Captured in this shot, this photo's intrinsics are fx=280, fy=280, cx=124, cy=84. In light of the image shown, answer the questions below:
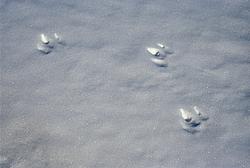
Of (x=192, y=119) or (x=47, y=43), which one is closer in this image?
(x=192, y=119)

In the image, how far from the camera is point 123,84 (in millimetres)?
2506

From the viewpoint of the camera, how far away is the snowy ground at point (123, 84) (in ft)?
6.95

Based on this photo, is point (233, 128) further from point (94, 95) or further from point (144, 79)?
point (94, 95)

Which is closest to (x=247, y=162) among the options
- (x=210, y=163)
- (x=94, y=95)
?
(x=210, y=163)

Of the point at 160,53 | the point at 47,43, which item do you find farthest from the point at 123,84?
the point at 47,43

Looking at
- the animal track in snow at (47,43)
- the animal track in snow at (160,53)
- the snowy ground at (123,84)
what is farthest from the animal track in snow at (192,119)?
the animal track in snow at (47,43)

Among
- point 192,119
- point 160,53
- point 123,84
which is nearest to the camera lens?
point 192,119

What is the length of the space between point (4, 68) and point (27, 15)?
709mm

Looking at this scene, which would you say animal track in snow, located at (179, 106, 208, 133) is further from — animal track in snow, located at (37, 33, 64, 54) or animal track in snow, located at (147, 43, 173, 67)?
animal track in snow, located at (37, 33, 64, 54)

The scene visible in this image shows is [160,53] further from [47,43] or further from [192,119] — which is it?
[47,43]

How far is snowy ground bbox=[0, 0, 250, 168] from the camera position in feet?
6.95

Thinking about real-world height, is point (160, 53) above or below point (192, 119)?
above

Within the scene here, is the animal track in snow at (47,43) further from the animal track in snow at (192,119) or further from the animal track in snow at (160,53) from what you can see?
the animal track in snow at (192,119)

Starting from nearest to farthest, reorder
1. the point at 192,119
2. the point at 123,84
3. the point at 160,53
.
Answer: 1. the point at 192,119
2. the point at 123,84
3. the point at 160,53
